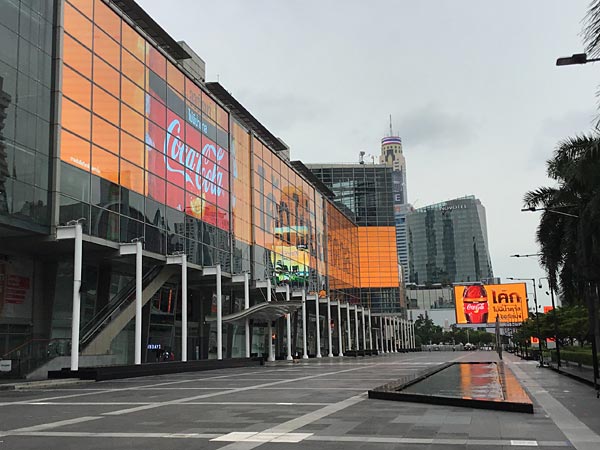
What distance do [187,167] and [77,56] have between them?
12.6m

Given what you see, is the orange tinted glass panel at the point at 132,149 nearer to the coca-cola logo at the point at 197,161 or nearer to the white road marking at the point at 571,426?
the coca-cola logo at the point at 197,161

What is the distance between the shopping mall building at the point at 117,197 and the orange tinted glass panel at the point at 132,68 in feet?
0.35

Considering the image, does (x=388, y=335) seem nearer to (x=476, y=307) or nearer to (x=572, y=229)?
(x=476, y=307)

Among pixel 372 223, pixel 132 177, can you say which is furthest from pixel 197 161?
pixel 372 223

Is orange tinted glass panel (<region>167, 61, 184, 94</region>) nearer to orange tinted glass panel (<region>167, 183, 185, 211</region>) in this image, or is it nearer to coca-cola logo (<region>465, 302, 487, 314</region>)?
orange tinted glass panel (<region>167, 183, 185, 211</region>)

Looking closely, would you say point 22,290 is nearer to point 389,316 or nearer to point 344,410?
point 344,410

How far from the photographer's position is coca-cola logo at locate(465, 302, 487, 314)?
10288cm

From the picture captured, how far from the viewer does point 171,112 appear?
43.1 metres

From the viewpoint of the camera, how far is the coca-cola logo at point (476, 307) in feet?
338

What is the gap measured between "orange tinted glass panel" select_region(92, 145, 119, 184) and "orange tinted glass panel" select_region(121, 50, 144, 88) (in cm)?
592

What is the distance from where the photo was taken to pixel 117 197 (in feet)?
116

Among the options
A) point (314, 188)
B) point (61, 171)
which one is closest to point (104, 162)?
point (61, 171)

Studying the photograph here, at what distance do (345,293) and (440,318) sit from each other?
370 feet

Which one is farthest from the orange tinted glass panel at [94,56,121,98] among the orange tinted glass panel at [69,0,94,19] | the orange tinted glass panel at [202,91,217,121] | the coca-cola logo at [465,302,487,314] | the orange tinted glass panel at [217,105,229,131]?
the coca-cola logo at [465,302,487,314]
